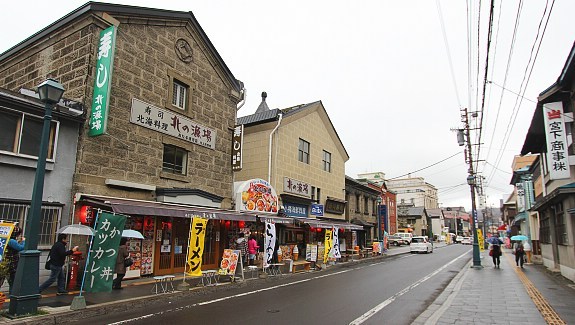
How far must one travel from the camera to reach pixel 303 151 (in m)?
25.6

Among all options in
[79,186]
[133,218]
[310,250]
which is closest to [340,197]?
[310,250]

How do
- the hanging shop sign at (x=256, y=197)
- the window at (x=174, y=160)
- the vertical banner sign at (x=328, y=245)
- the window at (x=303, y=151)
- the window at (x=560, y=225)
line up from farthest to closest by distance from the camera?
the window at (x=303, y=151), the vertical banner sign at (x=328, y=245), the hanging shop sign at (x=256, y=197), the window at (x=560, y=225), the window at (x=174, y=160)

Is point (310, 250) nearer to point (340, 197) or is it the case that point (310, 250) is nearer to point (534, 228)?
point (340, 197)

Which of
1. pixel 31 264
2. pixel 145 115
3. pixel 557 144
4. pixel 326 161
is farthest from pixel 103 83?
pixel 326 161

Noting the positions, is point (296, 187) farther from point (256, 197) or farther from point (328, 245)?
point (256, 197)

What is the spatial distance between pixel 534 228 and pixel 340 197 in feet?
49.7

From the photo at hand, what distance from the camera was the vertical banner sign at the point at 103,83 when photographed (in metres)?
11.8

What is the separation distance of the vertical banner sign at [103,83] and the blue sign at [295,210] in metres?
12.8

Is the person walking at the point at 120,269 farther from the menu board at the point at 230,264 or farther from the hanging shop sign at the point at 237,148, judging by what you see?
the hanging shop sign at the point at 237,148

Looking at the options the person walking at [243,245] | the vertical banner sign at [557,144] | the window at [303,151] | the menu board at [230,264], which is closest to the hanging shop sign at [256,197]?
the person walking at [243,245]

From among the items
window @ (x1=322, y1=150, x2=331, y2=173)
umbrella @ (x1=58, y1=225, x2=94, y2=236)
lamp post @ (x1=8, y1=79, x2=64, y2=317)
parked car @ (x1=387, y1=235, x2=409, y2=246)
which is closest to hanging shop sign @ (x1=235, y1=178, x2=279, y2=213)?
umbrella @ (x1=58, y1=225, x2=94, y2=236)

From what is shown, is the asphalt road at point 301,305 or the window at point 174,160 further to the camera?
the window at point 174,160

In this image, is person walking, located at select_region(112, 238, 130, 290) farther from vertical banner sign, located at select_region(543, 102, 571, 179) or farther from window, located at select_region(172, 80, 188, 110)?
vertical banner sign, located at select_region(543, 102, 571, 179)

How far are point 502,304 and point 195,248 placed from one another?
9471 millimetres
